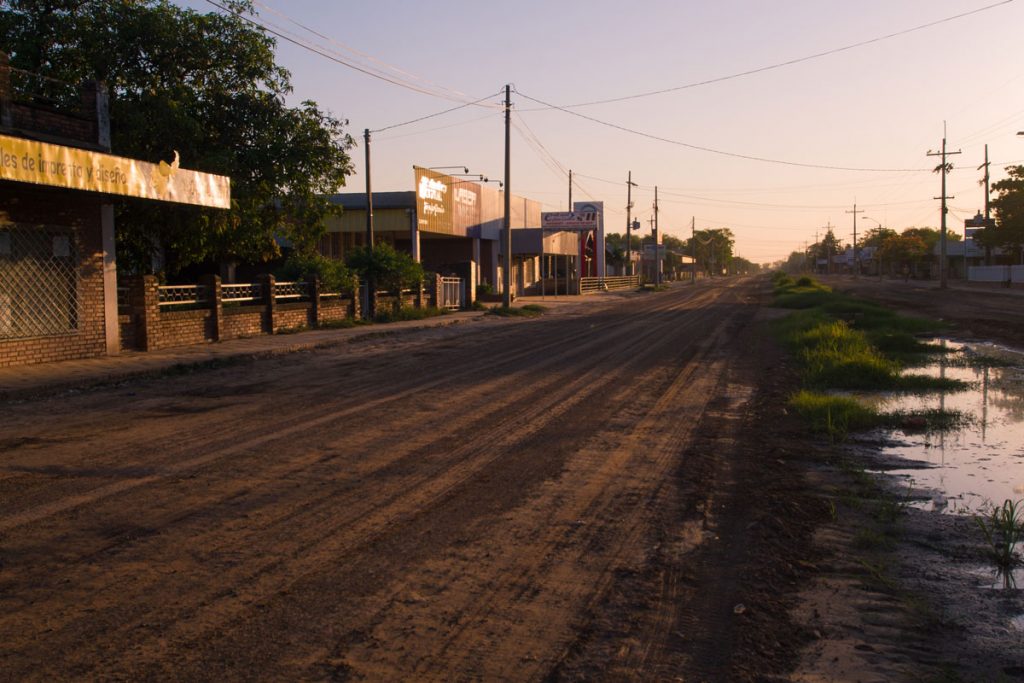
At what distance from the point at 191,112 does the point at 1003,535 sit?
20343 mm

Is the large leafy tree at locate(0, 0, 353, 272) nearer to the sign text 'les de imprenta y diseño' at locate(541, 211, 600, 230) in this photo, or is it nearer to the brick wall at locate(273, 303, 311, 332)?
the brick wall at locate(273, 303, 311, 332)

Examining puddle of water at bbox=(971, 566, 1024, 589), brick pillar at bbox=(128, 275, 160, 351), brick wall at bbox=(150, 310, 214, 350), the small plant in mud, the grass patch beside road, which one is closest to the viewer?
puddle of water at bbox=(971, 566, 1024, 589)

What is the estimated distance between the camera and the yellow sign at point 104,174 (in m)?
12.6

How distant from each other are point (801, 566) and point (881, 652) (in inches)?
46.7

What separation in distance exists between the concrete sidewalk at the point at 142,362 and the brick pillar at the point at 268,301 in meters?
0.62

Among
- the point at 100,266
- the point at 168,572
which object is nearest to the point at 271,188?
the point at 100,266

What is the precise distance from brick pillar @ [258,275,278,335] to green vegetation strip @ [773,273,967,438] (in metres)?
13.9

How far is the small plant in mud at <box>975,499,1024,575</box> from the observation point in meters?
5.27

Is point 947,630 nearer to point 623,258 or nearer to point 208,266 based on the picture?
point 208,266

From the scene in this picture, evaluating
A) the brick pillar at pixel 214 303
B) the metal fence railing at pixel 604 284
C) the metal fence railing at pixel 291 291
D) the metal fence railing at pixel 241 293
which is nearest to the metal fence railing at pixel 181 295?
the brick pillar at pixel 214 303

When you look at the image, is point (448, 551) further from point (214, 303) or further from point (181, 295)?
point (214, 303)

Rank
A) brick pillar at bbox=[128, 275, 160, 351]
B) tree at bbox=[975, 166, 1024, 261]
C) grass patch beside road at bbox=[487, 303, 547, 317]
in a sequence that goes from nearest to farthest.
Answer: brick pillar at bbox=[128, 275, 160, 351]
grass patch beside road at bbox=[487, 303, 547, 317]
tree at bbox=[975, 166, 1024, 261]

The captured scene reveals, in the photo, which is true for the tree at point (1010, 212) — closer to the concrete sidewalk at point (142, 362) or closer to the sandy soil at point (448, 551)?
the concrete sidewalk at point (142, 362)

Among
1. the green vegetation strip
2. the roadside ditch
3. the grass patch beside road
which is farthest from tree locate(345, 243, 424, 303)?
the roadside ditch
